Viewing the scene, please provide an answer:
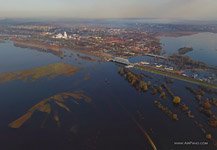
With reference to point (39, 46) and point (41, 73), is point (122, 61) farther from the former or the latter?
point (39, 46)

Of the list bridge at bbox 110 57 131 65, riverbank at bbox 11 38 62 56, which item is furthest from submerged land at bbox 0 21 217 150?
riverbank at bbox 11 38 62 56

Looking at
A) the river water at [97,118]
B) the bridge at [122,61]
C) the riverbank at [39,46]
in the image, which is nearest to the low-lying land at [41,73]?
the river water at [97,118]

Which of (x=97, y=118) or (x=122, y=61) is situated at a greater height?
(x=122, y=61)

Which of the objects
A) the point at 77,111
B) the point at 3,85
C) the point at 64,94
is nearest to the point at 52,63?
the point at 3,85

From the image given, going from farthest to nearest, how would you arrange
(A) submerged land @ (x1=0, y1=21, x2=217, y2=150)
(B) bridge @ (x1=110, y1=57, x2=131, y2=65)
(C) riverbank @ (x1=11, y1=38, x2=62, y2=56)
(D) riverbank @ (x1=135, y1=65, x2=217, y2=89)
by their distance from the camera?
(C) riverbank @ (x1=11, y1=38, x2=62, y2=56)
(B) bridge @ (x1=110, y1=57, x2=131, y2=65)
(D) riverbank @ (x1=135, y1=65, x2=217, y2=89)
(A) submerged land @ (x1=0, y1=21, x2=217, y2=150)

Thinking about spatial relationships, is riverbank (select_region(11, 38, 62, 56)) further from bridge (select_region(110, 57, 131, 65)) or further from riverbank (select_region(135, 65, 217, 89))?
riverbank (select_region(135, 65, 217, 89))

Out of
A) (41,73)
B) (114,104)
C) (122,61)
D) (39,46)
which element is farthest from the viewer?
(39,46)

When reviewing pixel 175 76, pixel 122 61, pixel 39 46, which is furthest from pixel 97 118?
pixel 39 46

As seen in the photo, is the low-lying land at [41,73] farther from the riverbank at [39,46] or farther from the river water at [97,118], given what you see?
the riverbank at [39,46]

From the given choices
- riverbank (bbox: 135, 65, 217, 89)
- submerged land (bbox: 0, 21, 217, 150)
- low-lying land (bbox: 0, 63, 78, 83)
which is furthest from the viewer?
low-lying land (bbox: 0, 63, 78, 83)

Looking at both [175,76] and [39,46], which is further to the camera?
[39,46]
